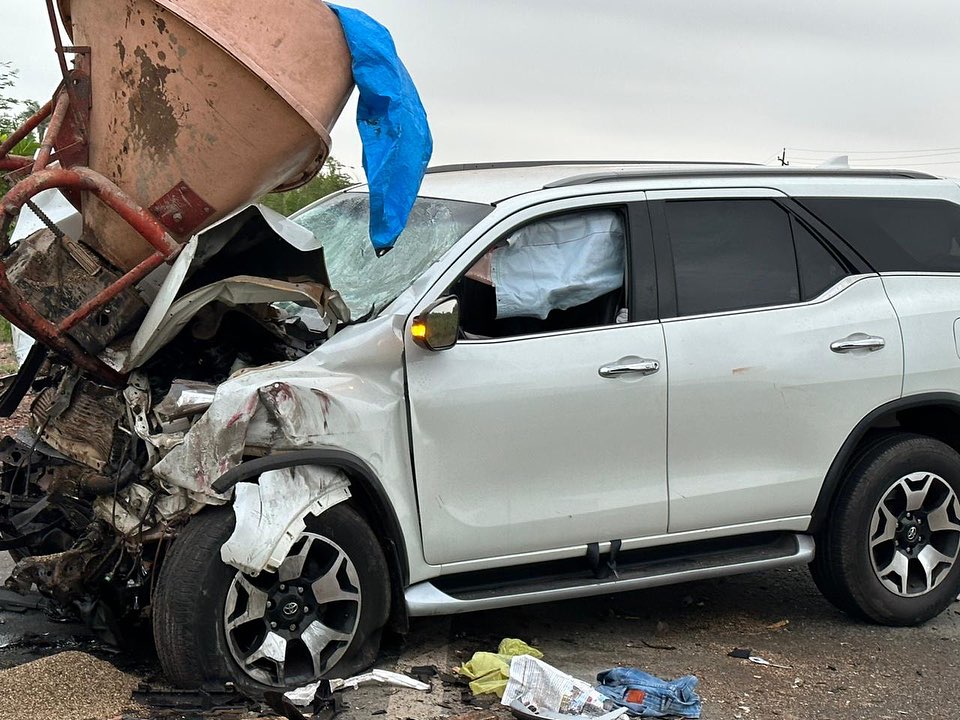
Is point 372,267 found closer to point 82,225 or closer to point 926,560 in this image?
point 82,225

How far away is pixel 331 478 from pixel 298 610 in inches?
19.4

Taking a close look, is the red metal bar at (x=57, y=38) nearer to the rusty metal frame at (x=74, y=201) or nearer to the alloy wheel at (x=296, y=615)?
the rusty metal frame at (x=74, y=201)

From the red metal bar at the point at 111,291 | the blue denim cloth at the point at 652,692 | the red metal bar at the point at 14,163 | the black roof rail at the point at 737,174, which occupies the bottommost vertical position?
the blue denim cloth at the point at 652,692

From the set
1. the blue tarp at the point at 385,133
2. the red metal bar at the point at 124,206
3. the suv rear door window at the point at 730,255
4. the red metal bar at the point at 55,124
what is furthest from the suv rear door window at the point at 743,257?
the red metal bar at the point at 55,124

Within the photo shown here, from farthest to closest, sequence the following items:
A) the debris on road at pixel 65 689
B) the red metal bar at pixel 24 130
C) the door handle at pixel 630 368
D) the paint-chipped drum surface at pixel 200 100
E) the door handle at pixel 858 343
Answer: the door handle at pixel 858 343
the red metal bar at pixel 24 130
the door handle at pixel 630 368
the paint-chipped drum surface at pixel 200 100
the debris on road at pixel 65 689

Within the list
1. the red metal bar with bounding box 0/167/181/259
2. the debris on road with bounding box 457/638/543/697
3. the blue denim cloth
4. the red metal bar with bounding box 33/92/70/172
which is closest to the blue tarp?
the red metal bar with bounding box 0/167/181/259

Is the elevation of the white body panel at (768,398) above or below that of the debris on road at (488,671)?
above

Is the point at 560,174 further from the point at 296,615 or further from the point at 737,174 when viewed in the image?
the point at 296,615

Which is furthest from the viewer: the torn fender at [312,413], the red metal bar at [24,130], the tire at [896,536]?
the tire at [896,536]

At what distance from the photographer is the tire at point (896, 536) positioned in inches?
208

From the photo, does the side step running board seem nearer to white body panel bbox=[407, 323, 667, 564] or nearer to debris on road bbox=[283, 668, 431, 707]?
white body panel bbox=[407, 323, 667, 564]

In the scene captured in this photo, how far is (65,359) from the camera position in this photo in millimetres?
4480

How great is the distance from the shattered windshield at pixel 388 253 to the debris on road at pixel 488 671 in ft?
4.57

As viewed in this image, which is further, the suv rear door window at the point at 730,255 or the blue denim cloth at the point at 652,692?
the suv rear door window at the point at 730,255
